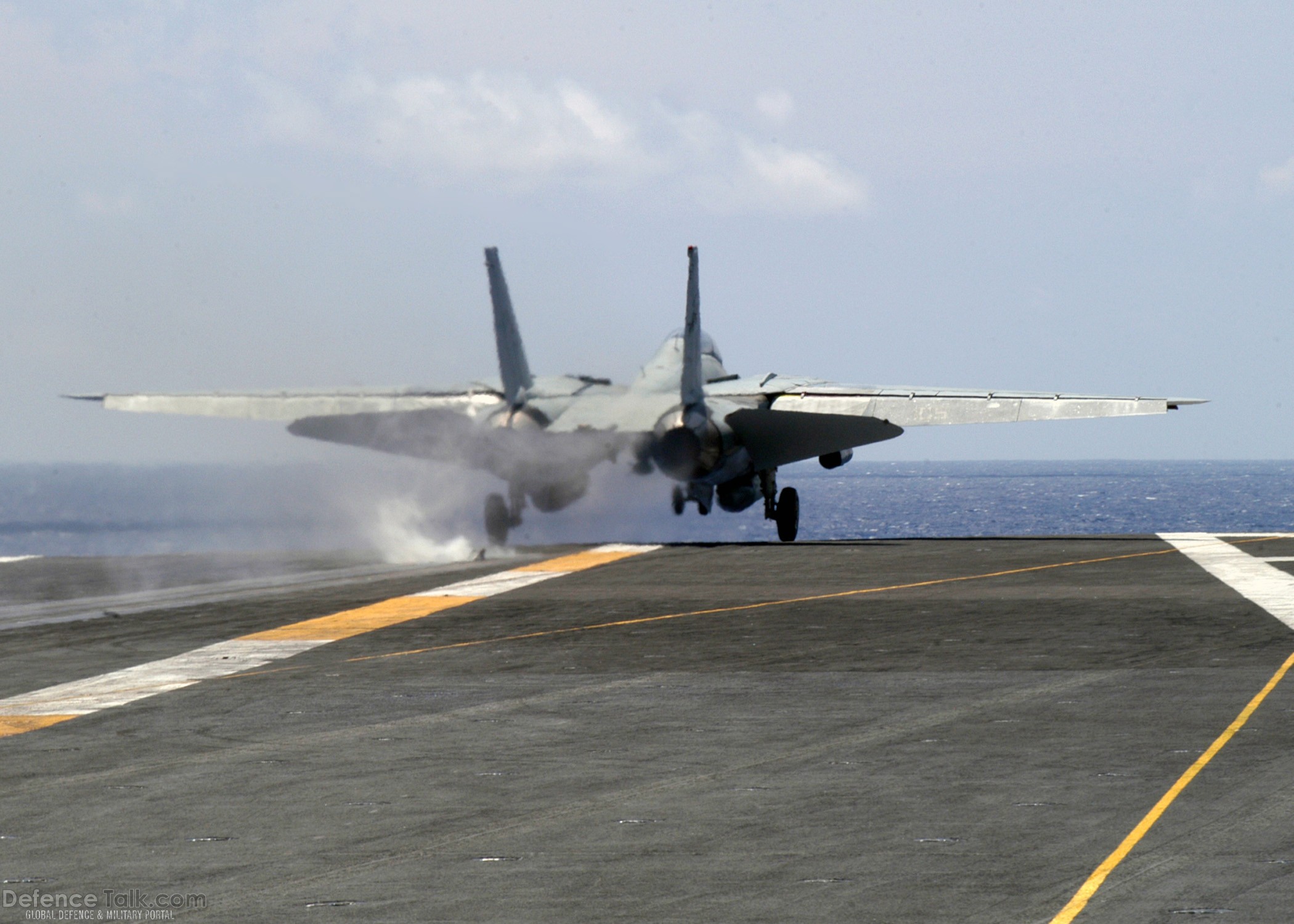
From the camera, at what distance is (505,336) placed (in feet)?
122

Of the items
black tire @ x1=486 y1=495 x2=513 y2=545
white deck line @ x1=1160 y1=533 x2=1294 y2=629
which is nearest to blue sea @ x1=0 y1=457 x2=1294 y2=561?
black tire @ x1=486 y1=495 x2=513 y2=545


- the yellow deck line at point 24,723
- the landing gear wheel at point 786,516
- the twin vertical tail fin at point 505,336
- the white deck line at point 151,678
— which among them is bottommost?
the yellow deck line at point 24,723

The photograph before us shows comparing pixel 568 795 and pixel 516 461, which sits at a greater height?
pixel 516 461

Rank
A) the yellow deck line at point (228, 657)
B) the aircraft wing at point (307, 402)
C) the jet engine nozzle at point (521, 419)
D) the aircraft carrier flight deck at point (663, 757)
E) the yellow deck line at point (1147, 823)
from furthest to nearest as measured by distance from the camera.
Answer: the aircraft wing at point (307, 402) < the jet engine nozzle at point (521, 419) < the yellow deck line at point (228, 657) < the aircraft carrier flight deck at point (663, 757) < the yellow deck line at point (1147, 823)

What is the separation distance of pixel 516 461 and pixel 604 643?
1692 cm

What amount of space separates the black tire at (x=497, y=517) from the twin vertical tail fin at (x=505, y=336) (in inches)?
108

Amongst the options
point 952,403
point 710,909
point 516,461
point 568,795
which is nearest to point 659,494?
point 516,461

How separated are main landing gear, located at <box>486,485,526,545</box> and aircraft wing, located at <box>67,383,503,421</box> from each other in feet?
7.40

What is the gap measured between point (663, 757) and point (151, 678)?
7.88 metres

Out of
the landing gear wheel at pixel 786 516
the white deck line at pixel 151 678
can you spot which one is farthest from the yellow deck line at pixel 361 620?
the landing gear wheel at pixel 786 516

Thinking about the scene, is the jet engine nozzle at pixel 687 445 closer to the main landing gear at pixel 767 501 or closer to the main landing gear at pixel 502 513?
the main landing gear at pixel 767 501

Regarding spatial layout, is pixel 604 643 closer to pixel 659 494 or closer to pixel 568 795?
pixel 568 795

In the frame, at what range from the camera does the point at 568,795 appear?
11070mm

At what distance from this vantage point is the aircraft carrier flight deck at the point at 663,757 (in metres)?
8.65
